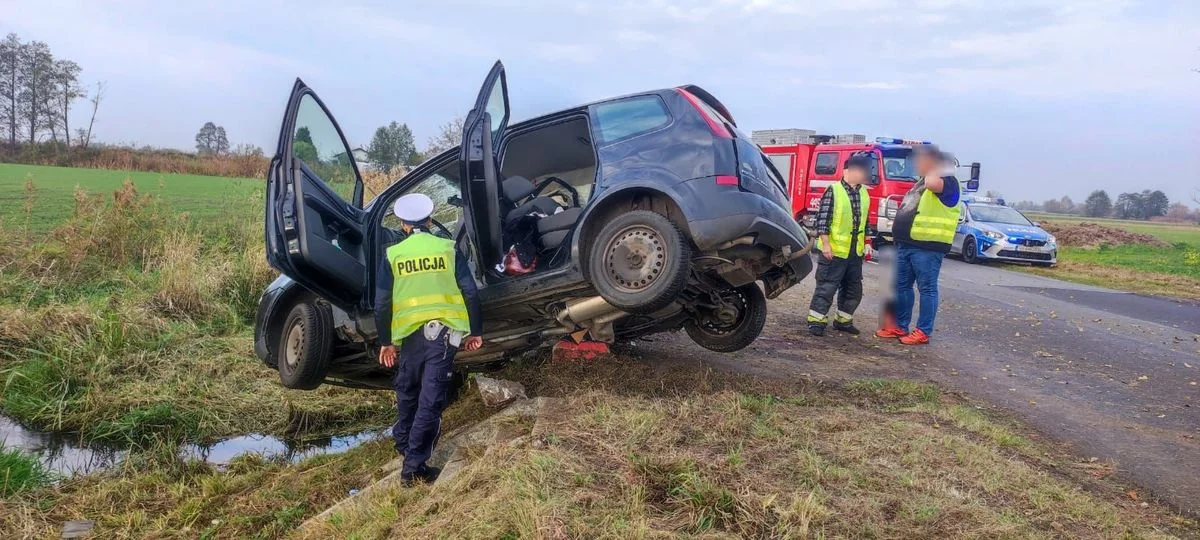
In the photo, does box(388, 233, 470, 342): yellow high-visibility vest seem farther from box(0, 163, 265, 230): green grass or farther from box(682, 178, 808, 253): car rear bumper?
box(0, 163, 265, 230): green grass

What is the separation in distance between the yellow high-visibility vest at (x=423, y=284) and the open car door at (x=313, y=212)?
64 centimetres

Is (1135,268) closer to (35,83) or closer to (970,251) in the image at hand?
(970,251)

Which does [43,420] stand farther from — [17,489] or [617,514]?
[617,514]

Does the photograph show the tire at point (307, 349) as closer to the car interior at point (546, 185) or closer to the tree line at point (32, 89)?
the car interior at point (546, 185)

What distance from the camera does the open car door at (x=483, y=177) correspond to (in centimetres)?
434

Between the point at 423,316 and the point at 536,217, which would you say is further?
the point at 536,217

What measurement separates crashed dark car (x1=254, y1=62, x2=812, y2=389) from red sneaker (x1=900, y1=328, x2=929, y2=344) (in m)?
2.38

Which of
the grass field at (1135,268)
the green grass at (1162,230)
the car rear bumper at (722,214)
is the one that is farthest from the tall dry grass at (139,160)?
the green grass at (1162,230)

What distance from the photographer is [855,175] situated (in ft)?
23.9

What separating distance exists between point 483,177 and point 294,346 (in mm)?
2129

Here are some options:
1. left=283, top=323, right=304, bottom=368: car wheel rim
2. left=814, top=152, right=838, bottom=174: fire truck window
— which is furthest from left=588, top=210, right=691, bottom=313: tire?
left=814, top=152, right=838, bottom=174: fire truck window

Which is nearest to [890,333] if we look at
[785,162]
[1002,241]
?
[1002,241]

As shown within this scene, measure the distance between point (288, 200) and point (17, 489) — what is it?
2.70 meters

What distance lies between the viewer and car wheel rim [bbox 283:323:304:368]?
5293 millimetres
